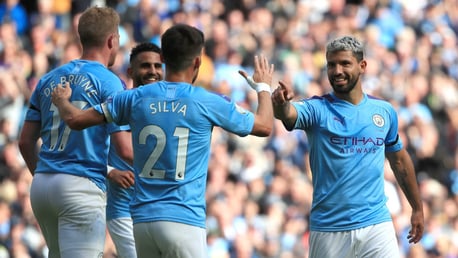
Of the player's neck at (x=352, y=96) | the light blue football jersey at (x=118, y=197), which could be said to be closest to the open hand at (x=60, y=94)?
the light blue football jersey at (x=118, y=197)

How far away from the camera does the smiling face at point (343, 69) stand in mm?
9914

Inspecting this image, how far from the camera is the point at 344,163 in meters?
9.83

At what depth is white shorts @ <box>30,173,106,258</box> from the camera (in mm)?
9242

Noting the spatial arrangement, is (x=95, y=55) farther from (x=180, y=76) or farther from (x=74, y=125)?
(x=180, y=76)

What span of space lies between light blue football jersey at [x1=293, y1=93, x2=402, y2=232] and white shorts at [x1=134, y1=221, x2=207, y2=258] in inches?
64.7

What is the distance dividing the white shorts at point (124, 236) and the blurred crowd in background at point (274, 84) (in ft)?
16.5

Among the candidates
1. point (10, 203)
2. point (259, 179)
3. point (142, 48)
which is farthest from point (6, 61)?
point (142, 48)

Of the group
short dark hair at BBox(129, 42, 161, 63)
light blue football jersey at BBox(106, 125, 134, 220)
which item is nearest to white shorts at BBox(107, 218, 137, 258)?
light blue football jersey at BBox(106, 125, 134, 220)

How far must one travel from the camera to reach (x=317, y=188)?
32.5ft

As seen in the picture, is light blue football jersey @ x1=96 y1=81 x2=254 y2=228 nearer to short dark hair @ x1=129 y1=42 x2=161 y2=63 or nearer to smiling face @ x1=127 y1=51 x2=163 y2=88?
smiling face @ x1=127 y1=51 x2=163 y2=88

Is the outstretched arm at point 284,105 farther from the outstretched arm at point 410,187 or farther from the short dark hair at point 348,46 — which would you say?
the outstretched arm at point 410,187

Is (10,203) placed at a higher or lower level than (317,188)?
lower

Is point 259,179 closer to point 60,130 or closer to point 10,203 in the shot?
point 10,203

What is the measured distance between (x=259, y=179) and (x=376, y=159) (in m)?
9.99
